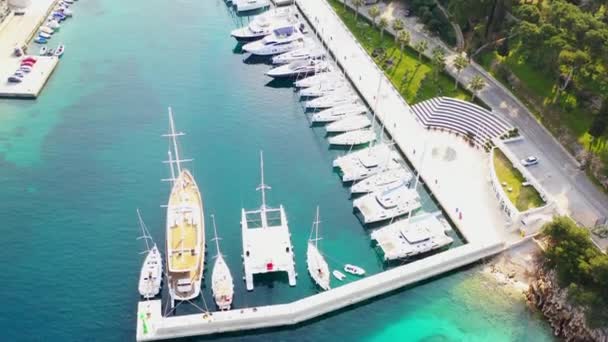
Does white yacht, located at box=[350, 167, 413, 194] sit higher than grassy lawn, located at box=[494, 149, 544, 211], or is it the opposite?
grassy lawn, located at box=[494, 149, 544, 211]

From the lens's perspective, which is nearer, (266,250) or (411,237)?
(266,250)

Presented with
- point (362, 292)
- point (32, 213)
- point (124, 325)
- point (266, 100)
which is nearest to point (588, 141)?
point (362, 292)

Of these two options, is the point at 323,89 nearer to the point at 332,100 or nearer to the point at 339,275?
the point at 332,100

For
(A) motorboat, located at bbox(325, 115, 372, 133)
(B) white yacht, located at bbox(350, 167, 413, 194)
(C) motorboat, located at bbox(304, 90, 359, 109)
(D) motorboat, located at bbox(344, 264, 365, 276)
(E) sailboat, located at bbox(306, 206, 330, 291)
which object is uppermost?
(C) motorboat, located at bbox(304, 90, 359, 109)

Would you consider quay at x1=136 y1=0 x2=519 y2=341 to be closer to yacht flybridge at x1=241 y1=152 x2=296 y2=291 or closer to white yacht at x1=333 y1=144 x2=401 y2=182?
white yacht at x1=333 y1=144 x2=401 y2=182

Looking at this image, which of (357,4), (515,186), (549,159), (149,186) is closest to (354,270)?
(515,186)

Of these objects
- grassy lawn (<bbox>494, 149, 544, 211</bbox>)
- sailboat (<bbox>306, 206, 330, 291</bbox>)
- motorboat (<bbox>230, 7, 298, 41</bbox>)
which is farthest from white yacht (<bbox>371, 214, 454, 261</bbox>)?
motorboat (<bbox>230, 7, 298, 41</bbox>)
